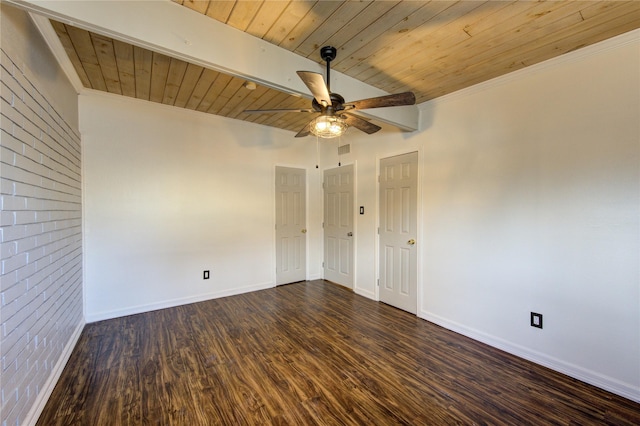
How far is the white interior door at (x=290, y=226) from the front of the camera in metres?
4.53

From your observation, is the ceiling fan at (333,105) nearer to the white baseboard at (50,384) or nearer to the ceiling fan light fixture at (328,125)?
the ceiling fan light fixture at (328,125)

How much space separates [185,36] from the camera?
5.75ft

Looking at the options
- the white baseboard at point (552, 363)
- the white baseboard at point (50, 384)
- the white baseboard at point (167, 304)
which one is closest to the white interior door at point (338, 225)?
the white baseboard at point (167, 304)

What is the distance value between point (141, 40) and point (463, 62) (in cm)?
Result: 249

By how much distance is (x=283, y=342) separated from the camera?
8.82 ft

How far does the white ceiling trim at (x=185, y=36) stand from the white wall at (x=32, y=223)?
40 cm

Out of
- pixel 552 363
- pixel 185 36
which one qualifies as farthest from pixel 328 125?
pixel 552 363

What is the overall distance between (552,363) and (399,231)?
6.20 ft

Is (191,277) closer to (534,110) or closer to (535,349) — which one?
(535,349)

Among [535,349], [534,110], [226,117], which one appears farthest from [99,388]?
[534,110]

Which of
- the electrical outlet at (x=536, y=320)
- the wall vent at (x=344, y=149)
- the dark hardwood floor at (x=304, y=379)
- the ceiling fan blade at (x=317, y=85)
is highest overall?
the wall vent at (x=344, y=149)

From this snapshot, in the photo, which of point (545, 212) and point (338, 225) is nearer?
point (545, 212)

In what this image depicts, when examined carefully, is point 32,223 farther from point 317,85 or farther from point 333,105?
point 333,105

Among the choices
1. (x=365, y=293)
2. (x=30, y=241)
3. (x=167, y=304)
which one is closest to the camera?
(x=30, y=241)
